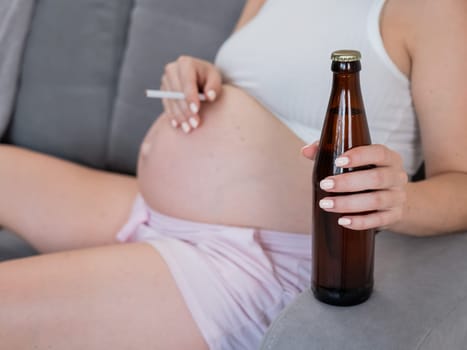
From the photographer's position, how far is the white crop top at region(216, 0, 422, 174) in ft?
3.44

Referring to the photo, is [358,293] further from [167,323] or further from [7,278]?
[7,278]

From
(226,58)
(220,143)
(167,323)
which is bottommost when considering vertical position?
(167,323)

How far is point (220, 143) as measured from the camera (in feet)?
3.58

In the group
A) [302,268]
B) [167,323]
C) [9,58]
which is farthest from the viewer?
[9,58]

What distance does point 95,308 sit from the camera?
36.2 inches

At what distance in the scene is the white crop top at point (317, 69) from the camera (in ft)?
3.44

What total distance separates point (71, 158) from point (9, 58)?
31 centimetres

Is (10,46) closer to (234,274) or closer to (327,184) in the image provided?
(234,274)

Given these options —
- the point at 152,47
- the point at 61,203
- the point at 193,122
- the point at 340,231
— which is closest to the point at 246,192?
the point at 193,122

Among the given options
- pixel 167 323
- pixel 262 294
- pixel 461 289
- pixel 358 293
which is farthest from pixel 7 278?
pixel 461 289

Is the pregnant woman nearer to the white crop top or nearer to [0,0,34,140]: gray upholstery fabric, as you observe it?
the white crop top

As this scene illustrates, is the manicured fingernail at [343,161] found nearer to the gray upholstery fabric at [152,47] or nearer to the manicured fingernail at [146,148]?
the manicured fingernail at [146,148]

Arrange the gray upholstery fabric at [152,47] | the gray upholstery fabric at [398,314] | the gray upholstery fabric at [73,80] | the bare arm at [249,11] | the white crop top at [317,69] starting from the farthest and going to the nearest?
the gray upholstery fabric at [73,80] → the gray upholstery fabric at [152,47] → the bare arm at [249,11] → the white crop top at [317,69] → the gray upholstery fabric at [398,314]

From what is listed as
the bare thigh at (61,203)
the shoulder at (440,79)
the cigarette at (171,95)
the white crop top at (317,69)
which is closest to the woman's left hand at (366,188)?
the shoulder at (440,79)
